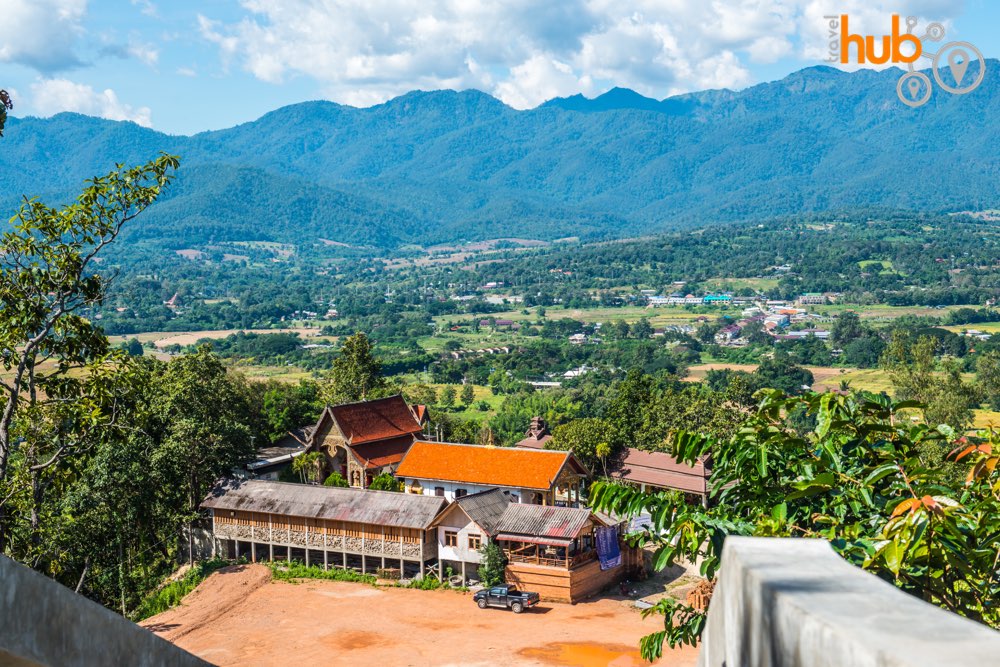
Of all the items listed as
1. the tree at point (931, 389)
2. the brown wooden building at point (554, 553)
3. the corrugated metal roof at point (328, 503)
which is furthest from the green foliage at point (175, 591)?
the tree at point (931, 389)

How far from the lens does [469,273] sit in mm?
191625

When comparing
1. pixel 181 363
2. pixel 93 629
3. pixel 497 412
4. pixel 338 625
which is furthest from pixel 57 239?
pixel 497 412

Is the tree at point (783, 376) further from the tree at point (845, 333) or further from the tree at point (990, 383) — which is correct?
the tree at point (845, 333)

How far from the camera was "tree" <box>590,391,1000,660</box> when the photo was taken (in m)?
4.24

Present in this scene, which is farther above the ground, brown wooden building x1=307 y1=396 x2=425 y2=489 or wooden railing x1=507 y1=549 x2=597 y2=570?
brown wooden building x1=307 y1=396 x2=425 y2=489

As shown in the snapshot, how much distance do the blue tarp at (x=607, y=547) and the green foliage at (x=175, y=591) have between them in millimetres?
11390

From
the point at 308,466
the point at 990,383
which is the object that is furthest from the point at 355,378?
the point at 990,383

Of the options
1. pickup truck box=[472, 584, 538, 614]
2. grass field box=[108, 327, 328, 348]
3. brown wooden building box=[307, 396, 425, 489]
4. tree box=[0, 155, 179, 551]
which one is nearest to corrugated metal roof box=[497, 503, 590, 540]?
pickup truck box=[472, 584, 538, 614]

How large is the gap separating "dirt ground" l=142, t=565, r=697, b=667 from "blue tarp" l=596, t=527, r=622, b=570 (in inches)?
46.8

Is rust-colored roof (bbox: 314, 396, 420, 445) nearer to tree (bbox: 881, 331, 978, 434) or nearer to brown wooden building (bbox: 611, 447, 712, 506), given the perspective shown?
brown wooden building (bbox: 611, 447, 712, 506)

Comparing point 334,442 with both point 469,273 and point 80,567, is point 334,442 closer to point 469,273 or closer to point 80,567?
point 80,567

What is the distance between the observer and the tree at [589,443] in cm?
3503

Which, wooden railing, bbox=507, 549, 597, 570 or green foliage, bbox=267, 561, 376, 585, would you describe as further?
green foliage, bbox=267, 561, 376, 585

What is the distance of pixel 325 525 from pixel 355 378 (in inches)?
719
